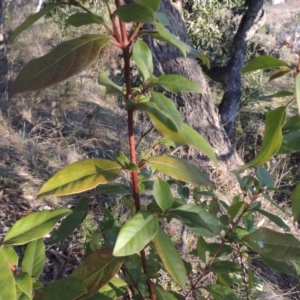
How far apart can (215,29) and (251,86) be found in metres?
0.90

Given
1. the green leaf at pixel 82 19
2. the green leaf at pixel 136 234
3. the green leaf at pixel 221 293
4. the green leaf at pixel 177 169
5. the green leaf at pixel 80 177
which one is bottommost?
the green leaf at pixel 221 293

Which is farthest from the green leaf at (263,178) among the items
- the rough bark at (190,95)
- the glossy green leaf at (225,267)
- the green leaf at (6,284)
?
the rough bark at (190,95)

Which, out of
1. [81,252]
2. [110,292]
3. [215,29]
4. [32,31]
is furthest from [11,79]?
[110,292]

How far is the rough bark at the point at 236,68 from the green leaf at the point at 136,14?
4.05m

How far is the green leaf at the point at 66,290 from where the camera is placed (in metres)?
0.75

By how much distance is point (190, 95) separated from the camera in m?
3.54

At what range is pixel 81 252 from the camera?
81.9 inches

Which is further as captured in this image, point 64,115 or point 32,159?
point 64,115

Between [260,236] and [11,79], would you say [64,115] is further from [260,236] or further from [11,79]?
[260,236]

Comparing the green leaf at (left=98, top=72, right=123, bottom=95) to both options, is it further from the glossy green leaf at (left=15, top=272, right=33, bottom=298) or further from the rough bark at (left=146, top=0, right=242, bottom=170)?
the rough bark at (left=146, top=0, right=242, bottom=170)

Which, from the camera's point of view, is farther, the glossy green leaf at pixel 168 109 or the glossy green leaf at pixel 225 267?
the glossy green leaf at pixel 225 267

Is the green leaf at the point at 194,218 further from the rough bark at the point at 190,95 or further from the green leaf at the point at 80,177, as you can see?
the rough bark at the point at 190,95

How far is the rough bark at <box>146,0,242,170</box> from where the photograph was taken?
3371 mm

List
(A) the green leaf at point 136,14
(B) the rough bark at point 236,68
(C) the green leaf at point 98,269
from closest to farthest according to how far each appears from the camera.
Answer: (A) the green leaf at point 136,14 → (C) the green leaf at point 98,269 → (B) the rough bark at point 236,68
